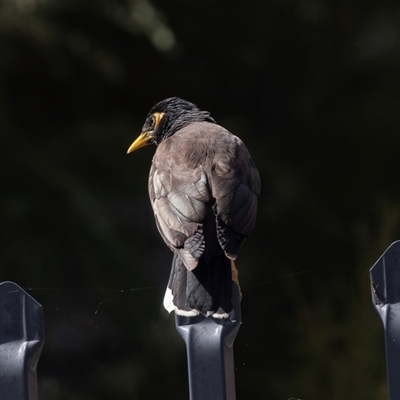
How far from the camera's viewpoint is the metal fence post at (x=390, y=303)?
93.6 inches

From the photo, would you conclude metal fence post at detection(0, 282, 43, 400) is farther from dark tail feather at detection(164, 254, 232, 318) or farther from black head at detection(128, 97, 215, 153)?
black head at detection(128, 97, 215, 153)

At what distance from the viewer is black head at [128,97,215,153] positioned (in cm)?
424

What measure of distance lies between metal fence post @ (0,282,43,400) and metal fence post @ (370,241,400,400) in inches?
34.1

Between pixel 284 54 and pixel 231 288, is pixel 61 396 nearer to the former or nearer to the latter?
pixel 284 54

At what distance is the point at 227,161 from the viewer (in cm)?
341

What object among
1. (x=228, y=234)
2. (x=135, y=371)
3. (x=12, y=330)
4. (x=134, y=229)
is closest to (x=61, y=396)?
(x=135, y=371)

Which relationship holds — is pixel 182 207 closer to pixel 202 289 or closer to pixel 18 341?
pixel 202 289

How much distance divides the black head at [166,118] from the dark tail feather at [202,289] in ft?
4.19

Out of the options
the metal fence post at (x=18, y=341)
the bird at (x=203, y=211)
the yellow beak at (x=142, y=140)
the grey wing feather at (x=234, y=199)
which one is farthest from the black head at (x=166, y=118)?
the metal fence post at (x=18, y=341)

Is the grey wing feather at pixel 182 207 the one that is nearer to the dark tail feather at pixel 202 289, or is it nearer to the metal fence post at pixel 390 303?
the dark tail feather at pixel 202 289

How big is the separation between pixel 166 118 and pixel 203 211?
4.25ft

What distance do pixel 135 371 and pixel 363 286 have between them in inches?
50.2

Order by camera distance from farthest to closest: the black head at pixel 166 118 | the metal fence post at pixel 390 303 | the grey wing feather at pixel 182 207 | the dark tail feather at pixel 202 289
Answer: the black head at pixel 166 118 < the grey wing feather at pixel 182 207 < the dark tail feather at pixel 202 289 < the metal fence post at pixel 390 303

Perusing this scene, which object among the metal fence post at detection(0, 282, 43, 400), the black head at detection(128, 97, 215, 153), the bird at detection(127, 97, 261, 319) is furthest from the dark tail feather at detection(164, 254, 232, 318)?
the black head at detection(128, 97, 215, 153)
